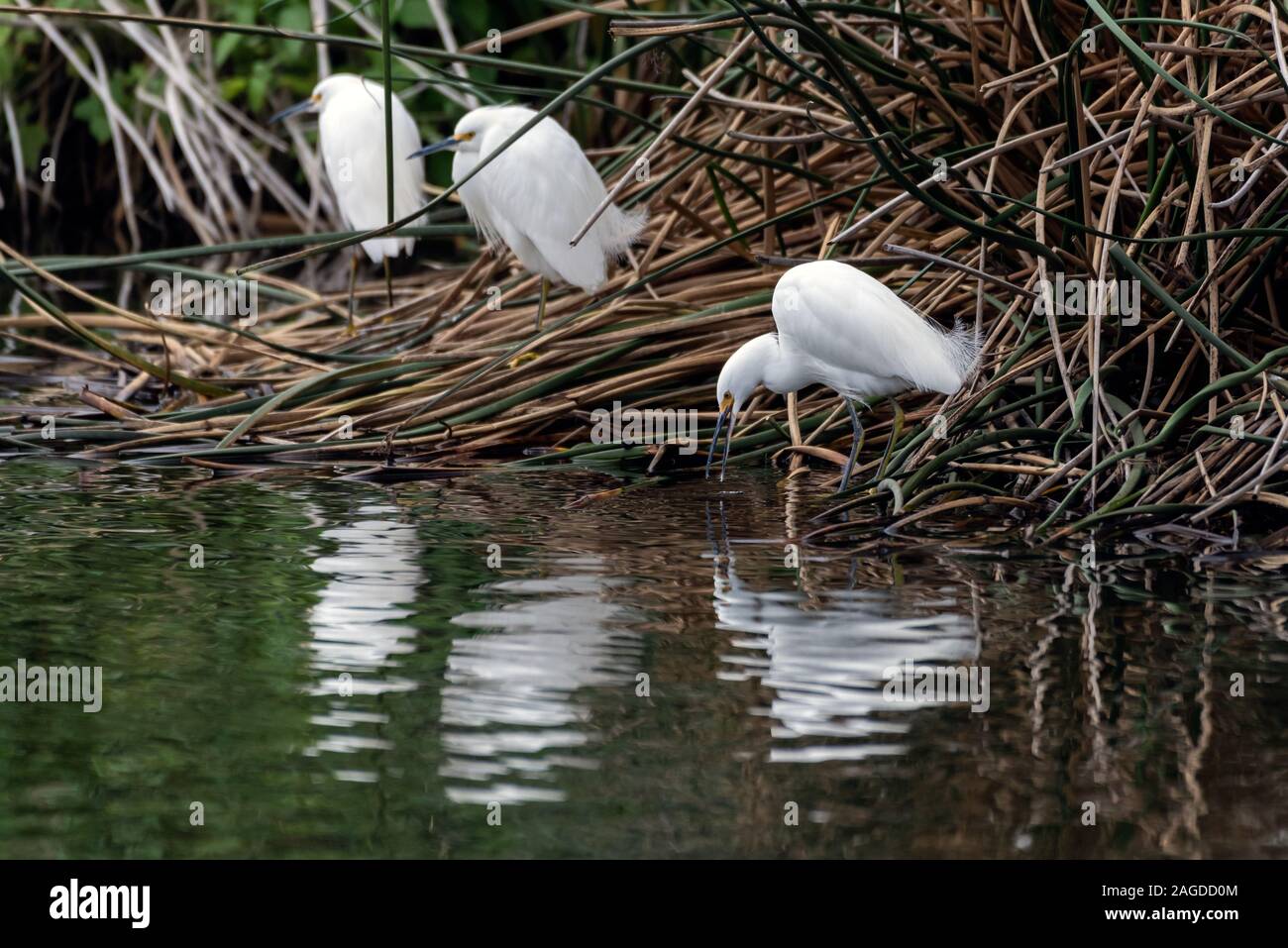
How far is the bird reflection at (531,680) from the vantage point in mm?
2752

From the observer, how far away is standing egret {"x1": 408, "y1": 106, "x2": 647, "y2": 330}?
20.4 ft

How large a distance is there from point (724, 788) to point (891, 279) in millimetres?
3400

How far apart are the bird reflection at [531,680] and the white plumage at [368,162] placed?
3.73 m

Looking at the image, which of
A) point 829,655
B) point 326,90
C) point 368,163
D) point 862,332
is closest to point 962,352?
point 862,332

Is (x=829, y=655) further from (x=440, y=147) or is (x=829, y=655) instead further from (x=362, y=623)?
(x=440, y=147)

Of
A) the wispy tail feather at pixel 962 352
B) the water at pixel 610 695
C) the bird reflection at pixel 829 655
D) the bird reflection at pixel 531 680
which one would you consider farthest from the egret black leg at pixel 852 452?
the bird reflection at pixel 531 680

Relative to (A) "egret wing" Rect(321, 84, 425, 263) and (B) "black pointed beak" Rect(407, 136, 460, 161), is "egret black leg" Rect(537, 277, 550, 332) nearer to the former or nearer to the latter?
(B) "black pointed beak" Rect(407, 136, 460, 161)

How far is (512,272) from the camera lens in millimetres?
7734

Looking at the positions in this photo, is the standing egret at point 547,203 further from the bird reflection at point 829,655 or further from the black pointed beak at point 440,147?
the bird reflection at point 829,655

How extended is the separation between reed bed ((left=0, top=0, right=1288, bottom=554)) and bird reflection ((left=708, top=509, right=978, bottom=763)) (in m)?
0.62

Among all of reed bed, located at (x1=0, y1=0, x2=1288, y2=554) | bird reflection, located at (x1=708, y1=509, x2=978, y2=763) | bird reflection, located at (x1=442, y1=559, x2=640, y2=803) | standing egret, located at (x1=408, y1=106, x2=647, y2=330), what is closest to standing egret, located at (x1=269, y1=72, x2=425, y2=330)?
reed bed, located at (x1=0, y1=0, x2=1288, y2=554)

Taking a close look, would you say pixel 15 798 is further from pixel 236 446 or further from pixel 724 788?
pixel 236 446
